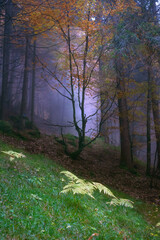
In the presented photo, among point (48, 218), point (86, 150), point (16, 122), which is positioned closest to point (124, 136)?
point (86, 150)

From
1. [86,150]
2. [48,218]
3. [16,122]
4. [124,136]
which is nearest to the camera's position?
[48,218]

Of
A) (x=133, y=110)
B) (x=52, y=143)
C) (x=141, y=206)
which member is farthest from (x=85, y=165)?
(x=133, y=110)

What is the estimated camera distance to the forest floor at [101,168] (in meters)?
9.77

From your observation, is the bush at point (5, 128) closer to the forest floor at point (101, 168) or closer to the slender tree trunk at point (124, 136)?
the forest floor at point (101, 168)

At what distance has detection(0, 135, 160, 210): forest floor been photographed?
9.77m

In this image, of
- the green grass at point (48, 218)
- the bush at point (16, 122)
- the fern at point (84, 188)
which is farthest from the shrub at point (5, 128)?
the fern at point (84, 188)

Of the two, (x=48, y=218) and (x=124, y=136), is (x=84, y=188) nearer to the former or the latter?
(x=48, y=218)

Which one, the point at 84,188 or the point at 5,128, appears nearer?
the point at 84,188

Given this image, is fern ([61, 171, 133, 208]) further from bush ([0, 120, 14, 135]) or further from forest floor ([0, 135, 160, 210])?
bush ([0, 120, 14, 135])

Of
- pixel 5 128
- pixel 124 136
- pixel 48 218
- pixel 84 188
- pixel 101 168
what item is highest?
pixel 5 128

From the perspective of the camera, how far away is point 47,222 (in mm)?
3479

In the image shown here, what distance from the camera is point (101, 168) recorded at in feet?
40.1

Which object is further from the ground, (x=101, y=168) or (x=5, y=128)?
(x=5, y=128)

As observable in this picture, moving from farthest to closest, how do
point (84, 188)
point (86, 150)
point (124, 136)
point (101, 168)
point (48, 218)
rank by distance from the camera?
point (86, 150)
point (124, 136)
point (101, 168)
point (84, 188)
point (48, 218)
